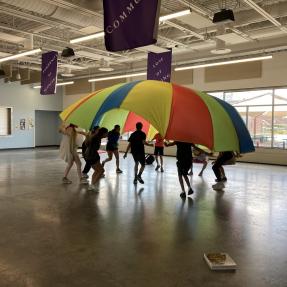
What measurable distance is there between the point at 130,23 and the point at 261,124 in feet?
39.6

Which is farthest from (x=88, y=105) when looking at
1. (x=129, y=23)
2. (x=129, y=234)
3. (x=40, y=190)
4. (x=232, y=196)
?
(x=232, y=196)

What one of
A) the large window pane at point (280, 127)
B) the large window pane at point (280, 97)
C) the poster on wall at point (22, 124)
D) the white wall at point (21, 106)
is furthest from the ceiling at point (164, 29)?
the poster on wall at point (22, 124)

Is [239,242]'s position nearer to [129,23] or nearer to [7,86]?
[129,23]

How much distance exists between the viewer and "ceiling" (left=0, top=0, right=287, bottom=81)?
8977 mm

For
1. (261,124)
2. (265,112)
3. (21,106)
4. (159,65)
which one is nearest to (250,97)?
(265,112)

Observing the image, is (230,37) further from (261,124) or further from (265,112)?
(261,124)

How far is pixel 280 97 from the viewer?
14039mm

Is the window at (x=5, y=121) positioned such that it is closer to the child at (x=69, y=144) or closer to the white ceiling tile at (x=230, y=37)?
the child at (x=69, y=144)

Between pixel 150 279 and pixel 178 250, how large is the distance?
904 millimetres

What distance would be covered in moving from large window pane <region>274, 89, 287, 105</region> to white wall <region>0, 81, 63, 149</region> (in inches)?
579

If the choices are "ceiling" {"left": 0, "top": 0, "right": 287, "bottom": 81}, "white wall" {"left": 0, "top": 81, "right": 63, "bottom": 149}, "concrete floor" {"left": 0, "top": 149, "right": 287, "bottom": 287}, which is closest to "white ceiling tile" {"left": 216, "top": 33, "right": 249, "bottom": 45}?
"ceiling" {"left": 0, "top": 0, "right": 287, "bottom": 81}

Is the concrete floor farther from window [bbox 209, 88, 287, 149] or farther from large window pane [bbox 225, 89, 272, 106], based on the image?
large window pane [bbox 225, 89, 272, 106]

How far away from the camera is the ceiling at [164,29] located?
898 cm

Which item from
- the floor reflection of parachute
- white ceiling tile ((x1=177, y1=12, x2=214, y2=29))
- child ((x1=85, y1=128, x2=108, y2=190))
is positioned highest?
white ceiling tile ((x1=177, y1=12, x2=214, y2=29))
